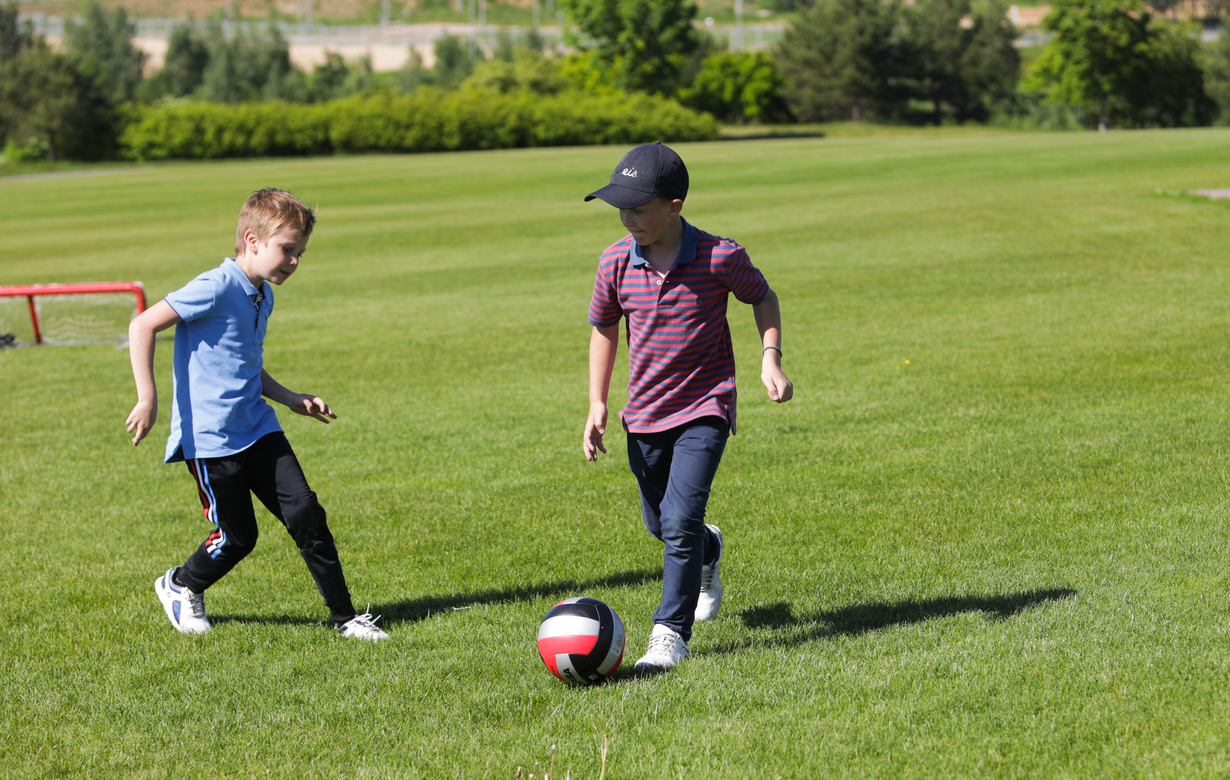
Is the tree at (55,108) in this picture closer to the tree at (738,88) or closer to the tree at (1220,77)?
the tree at (738,88)

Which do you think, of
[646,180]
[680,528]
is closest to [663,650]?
[680,528]

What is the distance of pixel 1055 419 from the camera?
8312 mm

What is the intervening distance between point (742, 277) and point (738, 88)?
88859 mm

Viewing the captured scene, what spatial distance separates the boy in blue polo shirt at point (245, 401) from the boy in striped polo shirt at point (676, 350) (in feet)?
4.52

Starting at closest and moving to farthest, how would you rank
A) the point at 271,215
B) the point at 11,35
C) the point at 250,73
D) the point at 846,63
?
the point at 271,215, the point at 846,63, the point at 250,73, the point at 11,35

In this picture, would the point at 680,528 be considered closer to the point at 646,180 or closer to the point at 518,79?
the point at 646,180

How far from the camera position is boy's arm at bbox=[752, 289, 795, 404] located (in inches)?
172

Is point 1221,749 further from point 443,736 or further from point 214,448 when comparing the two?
point 214,448

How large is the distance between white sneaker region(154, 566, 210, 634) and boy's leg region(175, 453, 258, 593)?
44 mm

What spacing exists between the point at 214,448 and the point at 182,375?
37 cm

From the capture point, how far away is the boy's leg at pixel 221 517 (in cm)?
497

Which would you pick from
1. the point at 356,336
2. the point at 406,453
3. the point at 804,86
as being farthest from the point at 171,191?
the point at 804,86

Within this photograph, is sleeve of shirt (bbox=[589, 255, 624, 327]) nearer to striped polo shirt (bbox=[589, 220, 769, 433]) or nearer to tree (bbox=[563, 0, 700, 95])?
striped polo shirt (bbox=[589, 220, 769, 433])

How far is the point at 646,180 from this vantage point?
436 cm
